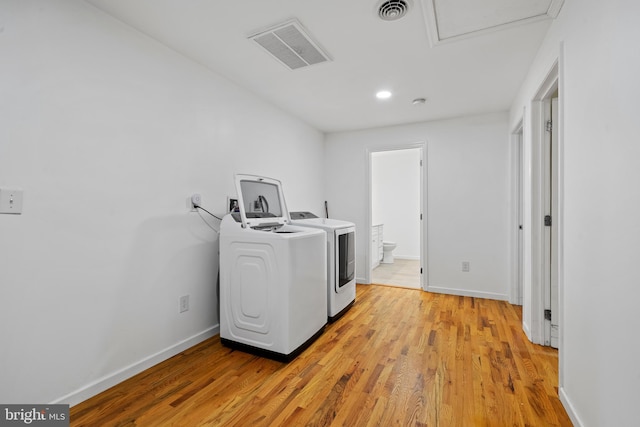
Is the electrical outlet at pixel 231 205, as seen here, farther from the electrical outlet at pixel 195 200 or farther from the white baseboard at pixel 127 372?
the white baseboard at pixel 127 372

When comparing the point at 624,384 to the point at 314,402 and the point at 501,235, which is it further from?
the point at 501,235

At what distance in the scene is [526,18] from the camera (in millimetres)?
1711

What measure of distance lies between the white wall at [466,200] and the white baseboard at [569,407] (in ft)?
6.43

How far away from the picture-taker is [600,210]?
46.1 inches

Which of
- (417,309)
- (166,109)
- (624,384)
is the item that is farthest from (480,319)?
(166,109)

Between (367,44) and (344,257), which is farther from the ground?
(367,44)

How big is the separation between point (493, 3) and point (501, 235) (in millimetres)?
2529

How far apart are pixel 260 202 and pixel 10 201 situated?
56.2 inches

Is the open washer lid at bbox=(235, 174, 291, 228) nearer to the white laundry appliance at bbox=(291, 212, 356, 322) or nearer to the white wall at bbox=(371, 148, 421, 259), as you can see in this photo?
the white laundry appliance at bbox=(291, 212, 356, 322)

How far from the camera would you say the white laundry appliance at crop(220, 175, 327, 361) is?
6.45ft

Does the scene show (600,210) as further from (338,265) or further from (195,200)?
→ (195,200)

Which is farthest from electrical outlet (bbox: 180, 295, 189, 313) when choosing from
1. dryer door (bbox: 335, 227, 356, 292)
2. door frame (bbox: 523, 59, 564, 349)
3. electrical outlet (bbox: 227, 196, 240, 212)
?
door frame (bbox: 523, 59, 564, 349)

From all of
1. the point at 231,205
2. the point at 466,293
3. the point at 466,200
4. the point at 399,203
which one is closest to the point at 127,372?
the point at 231,205

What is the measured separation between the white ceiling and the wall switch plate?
113 centimetres
